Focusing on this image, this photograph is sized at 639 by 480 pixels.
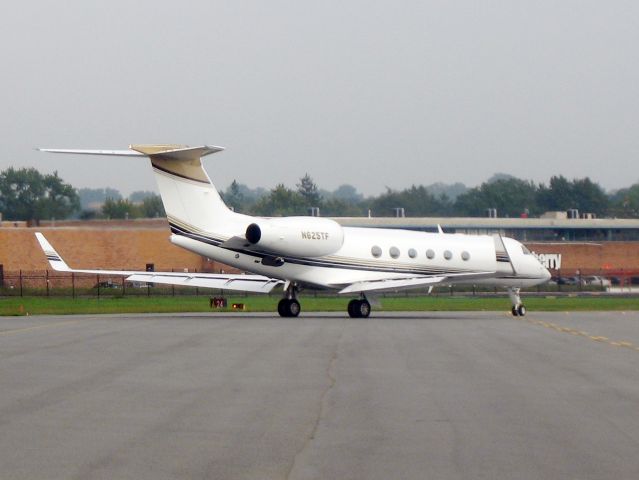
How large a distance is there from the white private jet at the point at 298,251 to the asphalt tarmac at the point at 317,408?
1030cm

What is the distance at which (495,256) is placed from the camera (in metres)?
44.8

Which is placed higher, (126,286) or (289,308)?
(289,308)

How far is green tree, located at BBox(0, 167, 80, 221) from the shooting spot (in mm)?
96500

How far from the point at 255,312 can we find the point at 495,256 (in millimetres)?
9484

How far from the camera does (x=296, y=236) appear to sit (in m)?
38.2

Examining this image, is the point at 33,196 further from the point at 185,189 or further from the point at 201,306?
the point at 185,189

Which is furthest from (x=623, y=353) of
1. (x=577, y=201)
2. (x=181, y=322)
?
(x=577, y=201)

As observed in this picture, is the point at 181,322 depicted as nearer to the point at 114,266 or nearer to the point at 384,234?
the point at 384,234

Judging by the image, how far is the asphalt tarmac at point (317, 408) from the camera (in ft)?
33.5

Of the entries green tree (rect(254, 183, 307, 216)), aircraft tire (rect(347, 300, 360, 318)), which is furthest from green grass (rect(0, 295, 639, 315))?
green tree (rect(254, 183, 307, 216))

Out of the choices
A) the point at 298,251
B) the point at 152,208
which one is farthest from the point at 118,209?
the point at 298,251

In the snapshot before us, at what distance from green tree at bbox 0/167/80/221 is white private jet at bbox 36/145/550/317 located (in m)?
57.1

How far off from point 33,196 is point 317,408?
89.1 metres

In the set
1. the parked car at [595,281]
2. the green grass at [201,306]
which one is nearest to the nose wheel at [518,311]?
the green grass at [201,306]
